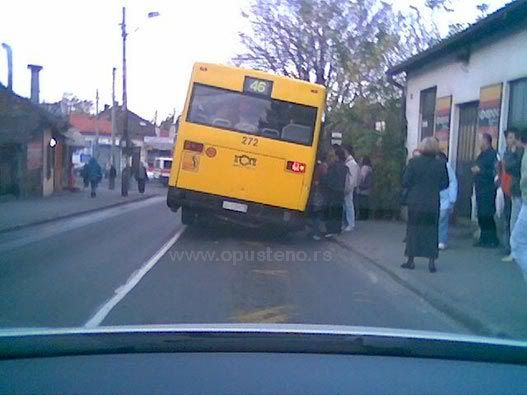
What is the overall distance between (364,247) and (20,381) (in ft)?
42.8

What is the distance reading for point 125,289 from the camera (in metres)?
10.6

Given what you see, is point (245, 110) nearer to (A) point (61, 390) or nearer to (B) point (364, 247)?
(B) point (364, 247)

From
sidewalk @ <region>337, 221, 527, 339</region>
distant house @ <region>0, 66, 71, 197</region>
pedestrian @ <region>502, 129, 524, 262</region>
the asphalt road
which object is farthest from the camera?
distant house @ <region>0, 66, 71, 197</region>

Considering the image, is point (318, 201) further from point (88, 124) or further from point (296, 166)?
point (88, 124)

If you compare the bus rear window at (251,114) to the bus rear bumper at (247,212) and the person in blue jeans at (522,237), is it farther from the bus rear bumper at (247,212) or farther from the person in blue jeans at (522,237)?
the person in blue jeans at (522,237)

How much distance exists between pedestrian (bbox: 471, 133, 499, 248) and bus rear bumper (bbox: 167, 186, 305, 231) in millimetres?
3531

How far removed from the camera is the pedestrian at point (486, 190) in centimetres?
1463

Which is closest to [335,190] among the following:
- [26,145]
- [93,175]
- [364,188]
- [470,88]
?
[470,88]

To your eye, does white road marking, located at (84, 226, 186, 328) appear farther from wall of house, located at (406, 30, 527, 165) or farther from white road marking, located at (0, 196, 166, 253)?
wall of house, located at (406, 30, 527, 165)

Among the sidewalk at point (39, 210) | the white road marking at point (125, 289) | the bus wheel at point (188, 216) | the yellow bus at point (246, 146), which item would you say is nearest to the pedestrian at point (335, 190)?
the yellow bus at point (246, 146)

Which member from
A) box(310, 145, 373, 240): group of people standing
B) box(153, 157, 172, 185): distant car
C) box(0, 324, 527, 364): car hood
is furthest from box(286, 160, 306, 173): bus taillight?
box(153, 157, 172, 185): distant car

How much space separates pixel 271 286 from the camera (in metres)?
11.3

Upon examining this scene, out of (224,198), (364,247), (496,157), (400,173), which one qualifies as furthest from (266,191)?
(400,173)

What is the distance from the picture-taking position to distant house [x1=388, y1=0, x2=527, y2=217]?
51.9ft
